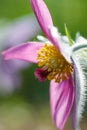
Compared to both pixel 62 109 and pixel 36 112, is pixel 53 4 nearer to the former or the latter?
pixel 36 112

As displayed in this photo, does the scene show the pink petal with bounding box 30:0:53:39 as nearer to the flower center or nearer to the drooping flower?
the flower center

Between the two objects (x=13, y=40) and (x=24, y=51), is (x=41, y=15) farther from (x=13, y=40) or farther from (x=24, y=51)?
(x=13, y=40)

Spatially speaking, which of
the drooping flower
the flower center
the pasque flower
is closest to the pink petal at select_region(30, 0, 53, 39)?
the pasque flower

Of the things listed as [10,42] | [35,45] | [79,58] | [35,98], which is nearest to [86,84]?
[79,58]

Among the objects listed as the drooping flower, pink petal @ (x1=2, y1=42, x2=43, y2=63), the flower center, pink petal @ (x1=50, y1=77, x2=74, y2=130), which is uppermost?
the drooping flower

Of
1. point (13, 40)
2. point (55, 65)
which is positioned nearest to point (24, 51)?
point (55, 65)

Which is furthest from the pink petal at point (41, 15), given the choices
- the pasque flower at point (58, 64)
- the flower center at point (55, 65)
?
the flower center at point (55, 65)
